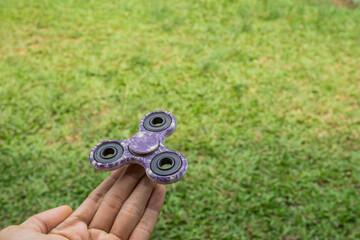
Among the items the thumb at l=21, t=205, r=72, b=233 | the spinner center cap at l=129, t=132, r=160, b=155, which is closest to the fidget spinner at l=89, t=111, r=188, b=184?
the spinner center cap at l=129, t=132, r=160, b=155

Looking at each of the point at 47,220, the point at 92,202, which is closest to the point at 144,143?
the point at 92,202

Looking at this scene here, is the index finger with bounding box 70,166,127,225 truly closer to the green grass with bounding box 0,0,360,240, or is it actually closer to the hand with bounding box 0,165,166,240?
the hand with bounding box 0,165,166,240

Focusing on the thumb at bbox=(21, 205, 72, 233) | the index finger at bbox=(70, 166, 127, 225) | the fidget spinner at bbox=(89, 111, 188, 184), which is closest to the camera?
the thumb at bbox=(21, 205, 72, 233)

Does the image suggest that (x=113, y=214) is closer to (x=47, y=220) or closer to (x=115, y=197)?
(x=115, y=197)

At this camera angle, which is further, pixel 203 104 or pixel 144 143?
pixel 203 104

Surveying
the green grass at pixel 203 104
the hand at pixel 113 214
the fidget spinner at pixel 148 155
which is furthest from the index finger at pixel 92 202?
the green grass at pixel 203 104

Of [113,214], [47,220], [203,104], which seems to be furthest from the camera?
[203,104]

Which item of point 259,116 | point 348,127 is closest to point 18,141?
point 259,116

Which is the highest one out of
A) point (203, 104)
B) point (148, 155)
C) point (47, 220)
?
point (203, 104)
